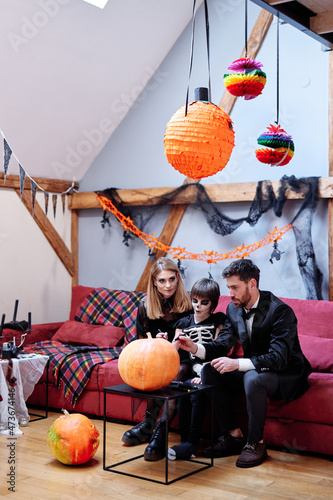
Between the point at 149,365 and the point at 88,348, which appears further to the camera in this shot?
the point at 88,348

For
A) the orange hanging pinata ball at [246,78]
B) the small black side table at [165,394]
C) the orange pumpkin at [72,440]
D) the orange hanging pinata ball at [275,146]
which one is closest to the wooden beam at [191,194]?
the orange hanging pinata ball at [275,146]

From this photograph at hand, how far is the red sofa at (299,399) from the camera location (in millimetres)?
3629

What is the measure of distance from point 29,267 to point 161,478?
9.62 ft

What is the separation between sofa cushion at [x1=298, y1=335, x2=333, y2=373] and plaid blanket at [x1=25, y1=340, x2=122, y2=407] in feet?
4.70

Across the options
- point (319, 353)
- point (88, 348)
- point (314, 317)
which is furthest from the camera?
point (88, 348)

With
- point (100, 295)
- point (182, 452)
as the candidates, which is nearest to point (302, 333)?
point (182, 452)

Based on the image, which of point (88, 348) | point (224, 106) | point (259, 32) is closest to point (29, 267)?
point (88, 348)

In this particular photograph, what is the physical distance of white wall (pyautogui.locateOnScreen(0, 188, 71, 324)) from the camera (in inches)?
219

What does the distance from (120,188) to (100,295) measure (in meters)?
1.10

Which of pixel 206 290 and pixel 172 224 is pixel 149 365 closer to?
pixel 206 290

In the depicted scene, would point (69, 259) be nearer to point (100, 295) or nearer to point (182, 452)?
point (100, 295)

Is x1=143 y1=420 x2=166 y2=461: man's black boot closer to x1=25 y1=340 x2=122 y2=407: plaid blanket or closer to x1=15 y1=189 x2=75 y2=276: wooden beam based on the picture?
x1=25 y1=340 x2=122 y2=407: plaid blanket

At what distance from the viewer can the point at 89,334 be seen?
203 inches

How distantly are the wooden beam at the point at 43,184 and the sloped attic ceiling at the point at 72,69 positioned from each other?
0.06m
